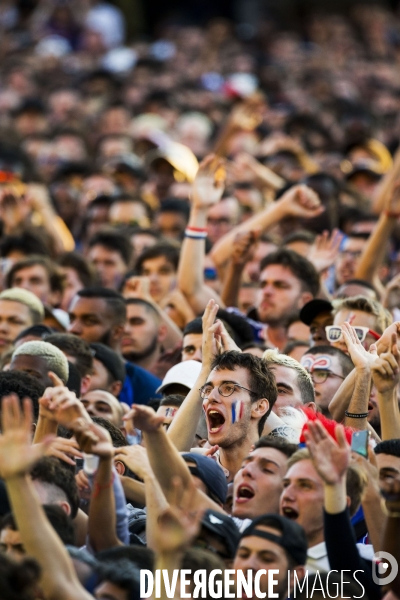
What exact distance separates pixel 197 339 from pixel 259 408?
1.57m

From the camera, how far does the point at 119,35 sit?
23906mm

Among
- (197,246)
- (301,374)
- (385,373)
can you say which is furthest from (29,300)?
(385,373)

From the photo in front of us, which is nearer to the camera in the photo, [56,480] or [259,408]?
[56,480]

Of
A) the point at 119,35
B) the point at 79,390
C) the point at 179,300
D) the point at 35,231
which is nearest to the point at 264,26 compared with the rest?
the point at 119,35

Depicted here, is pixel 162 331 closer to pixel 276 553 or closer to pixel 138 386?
pixel 138 386

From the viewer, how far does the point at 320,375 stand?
26.1 feet

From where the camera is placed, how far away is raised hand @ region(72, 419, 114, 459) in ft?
19.3

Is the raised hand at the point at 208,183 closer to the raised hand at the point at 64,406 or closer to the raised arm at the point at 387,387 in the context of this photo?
the raised arm at the point at 387,387

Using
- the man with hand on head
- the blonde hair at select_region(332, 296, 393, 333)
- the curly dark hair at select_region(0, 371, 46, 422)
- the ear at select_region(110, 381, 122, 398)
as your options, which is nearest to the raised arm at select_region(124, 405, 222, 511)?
the man with hand on head

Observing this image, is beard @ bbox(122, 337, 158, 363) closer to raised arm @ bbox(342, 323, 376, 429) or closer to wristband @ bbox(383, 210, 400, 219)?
wristband @ bbox(383, 210, 400, 219)

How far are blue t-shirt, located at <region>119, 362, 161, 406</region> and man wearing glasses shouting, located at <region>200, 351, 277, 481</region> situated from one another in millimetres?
1911

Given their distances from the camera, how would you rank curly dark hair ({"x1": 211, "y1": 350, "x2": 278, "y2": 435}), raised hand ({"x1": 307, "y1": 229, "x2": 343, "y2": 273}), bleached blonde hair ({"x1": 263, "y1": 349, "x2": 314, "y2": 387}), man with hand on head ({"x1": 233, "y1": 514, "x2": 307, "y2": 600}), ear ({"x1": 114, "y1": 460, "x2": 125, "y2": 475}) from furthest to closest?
raised hand ({"x1": 307, "y1": 229, "x2": 343, "y2": 273}) < bleached blonde hair ({"x1": 263, "y1": 349, "x2": 314, "y2": 387}) < curly dark hair ({"x1": 211, "y1": 350, "x2": 278, "y2": 435}) < ear ({"x1": 114, "y1": 460, "x2": 125, "y2": 475}) < man with hand on head ({"x1": 233, "y1": 514, "x2": 307, "y2": 600})

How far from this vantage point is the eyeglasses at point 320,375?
795 cm

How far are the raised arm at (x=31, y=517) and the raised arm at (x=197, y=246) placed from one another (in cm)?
435
